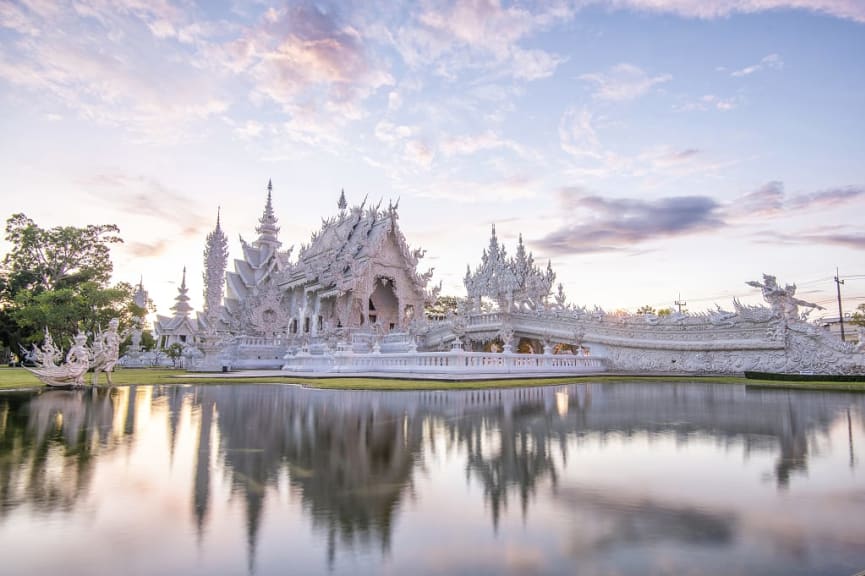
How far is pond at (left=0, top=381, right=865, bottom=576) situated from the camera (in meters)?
3.02

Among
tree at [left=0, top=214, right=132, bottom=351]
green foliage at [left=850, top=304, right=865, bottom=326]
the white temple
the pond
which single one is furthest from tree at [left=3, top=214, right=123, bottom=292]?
green foliage at [left=850, top=304, right=865, bottom=326]

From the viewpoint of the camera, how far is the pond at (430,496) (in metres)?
3.02

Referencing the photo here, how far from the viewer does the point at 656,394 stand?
14453mm

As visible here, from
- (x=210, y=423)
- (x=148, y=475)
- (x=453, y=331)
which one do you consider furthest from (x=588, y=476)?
(x=453, y=331)

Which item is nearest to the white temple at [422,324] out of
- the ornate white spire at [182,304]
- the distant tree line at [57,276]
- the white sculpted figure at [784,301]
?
the white sculpted figure at [784,301]

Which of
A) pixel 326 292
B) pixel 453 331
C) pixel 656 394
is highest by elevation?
pixel 326 292

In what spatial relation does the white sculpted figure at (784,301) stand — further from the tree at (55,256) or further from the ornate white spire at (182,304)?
the ornate white spire at (182,304)

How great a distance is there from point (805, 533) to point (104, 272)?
43.2 metres

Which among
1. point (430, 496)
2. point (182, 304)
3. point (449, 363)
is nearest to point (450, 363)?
point (449, 363)

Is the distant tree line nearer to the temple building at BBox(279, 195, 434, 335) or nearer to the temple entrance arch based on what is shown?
the temple building at BBox(279, 195, 434, 335)

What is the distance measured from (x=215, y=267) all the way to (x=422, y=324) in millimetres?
13094

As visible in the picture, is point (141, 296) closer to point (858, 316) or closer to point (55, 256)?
point (55, 256)

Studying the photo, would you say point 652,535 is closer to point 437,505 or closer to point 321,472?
point 437,505

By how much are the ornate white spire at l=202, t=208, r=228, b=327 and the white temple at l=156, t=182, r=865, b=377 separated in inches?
3.1
